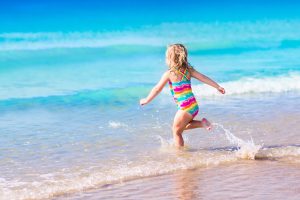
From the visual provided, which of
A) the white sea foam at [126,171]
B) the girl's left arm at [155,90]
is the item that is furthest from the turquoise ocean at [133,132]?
the girl's left arm at [155,90]

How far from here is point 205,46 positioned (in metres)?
33.1

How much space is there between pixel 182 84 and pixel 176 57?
13.4 inches

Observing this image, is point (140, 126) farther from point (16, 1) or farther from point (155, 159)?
point (16, 1)

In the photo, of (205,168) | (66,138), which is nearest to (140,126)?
(66,138)

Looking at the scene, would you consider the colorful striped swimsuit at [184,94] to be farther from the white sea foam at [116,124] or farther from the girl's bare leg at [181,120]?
the white sea foam at [116,124]

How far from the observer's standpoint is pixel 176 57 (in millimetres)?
6996

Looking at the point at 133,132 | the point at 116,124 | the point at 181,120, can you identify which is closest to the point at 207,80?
the point at 181,120

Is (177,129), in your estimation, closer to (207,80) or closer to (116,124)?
(207,80)

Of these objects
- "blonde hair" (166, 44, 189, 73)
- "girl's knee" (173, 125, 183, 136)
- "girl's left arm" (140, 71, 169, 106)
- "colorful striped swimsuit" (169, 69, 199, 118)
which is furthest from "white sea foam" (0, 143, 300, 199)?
"blonde hair" (166, 44, 189, 73)

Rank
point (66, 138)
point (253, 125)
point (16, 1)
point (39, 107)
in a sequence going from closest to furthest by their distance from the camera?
point (66, 138), point (253, 125), point (39, 107), point (16, 1)

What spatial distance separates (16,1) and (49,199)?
3478 centimetres

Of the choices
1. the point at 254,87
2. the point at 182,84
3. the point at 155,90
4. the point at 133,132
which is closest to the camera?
the point at 155,90

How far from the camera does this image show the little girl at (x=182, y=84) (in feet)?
22.9

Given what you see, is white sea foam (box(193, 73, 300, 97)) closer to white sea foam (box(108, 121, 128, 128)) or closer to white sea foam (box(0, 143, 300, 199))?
white sea foam (box(108, 121, 128, 128))
